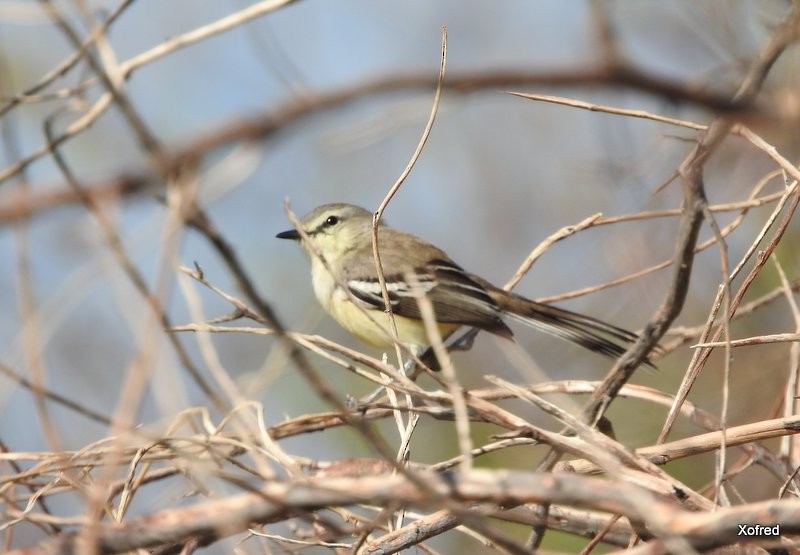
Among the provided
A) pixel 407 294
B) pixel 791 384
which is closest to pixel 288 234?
pixel 407 294

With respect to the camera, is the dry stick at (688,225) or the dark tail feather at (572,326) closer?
the dry stick at (688,225)

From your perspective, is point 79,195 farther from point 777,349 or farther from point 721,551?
point 777,349

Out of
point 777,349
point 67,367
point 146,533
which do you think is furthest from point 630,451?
point 67,367

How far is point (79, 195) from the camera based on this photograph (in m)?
0.97

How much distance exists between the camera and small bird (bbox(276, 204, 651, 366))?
4184 millimetres

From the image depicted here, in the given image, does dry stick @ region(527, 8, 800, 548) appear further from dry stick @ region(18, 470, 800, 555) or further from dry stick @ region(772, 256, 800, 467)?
dry stick @ region(772, 256, 800, 467)

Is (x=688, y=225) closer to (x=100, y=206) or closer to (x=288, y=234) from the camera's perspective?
(x=100, y=206)

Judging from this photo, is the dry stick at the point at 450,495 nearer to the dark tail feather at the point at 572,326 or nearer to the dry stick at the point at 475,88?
the dry stick at the point at 475,88

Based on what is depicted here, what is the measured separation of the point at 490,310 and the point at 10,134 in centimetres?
319

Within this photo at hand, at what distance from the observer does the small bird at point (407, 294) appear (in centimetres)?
418

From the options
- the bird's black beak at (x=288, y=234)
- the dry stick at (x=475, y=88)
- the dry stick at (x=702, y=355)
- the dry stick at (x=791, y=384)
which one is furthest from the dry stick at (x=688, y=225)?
the bird's black beak at (x=288, y=234)

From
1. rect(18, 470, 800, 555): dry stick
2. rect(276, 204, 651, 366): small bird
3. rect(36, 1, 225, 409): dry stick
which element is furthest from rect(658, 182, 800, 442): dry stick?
rect(276, 204, 651, 366): small bird

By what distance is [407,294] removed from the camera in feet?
15.8

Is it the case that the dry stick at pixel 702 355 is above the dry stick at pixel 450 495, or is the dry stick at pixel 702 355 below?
above
